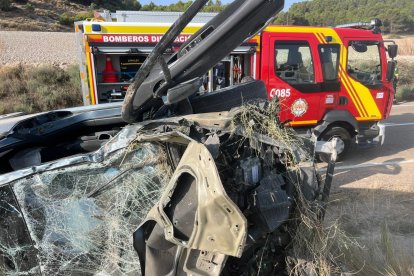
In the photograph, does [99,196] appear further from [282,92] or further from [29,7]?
[29,7]

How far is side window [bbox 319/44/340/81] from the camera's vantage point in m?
6.74

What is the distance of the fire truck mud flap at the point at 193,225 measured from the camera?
1.81m

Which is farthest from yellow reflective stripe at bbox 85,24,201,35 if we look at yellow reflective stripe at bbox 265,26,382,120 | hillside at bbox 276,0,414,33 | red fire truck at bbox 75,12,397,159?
hillside at bbox 276,0,414,33

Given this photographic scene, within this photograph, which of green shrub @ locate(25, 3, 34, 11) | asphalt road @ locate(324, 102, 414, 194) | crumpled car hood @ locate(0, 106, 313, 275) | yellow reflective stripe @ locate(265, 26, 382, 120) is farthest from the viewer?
green shrub @ locate(25, 3, 34, 11)

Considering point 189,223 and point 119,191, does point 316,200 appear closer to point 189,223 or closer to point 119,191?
point 189,223

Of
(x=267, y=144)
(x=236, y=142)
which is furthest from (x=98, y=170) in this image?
(x=267, y=144)

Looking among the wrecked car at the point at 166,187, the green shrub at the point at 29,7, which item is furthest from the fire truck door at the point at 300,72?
the green shrub at the point at 29,7

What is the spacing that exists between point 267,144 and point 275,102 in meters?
0.54

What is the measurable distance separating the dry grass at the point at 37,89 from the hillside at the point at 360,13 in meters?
28.2

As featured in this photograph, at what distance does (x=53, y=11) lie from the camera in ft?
160

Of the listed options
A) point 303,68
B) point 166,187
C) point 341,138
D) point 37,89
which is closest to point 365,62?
point 303,68

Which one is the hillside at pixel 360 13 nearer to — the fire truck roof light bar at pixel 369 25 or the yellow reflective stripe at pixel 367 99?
the fire truck roof light bar at pixel 369 25

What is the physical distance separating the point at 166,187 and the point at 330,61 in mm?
5596

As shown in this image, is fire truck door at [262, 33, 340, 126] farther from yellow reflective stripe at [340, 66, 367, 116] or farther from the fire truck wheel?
the fire truck wheel
